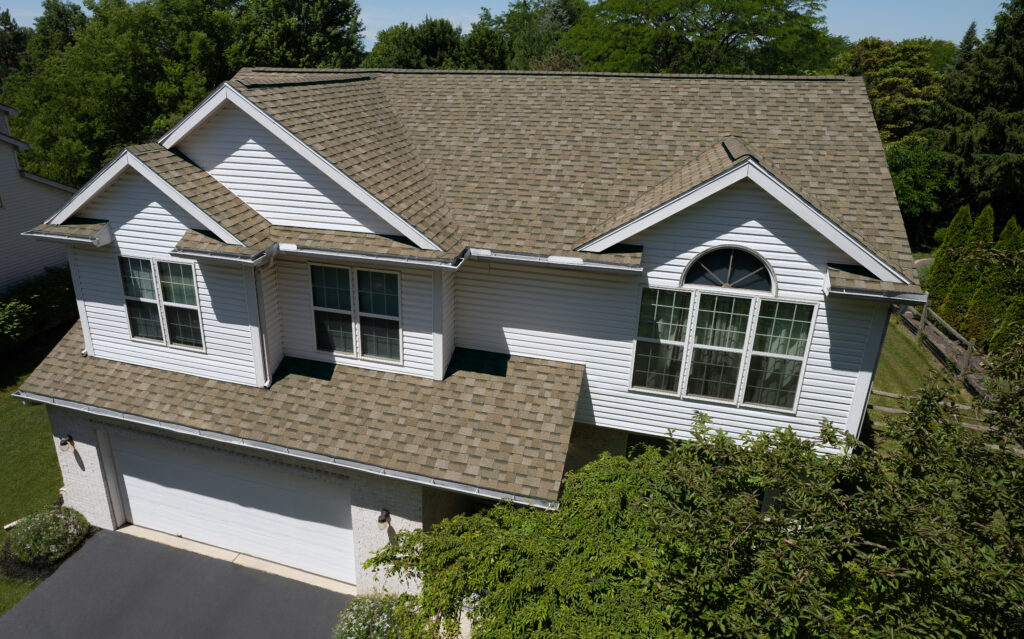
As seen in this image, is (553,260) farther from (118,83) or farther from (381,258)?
(118,83)

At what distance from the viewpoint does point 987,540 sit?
18.4 feet

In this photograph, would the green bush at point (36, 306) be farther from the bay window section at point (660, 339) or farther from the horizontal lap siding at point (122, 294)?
the bay window section at point (660, 339)

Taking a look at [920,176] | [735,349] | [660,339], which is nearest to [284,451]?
[660,339]

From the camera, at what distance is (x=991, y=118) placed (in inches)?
1463

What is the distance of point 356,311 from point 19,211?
65.6 ft

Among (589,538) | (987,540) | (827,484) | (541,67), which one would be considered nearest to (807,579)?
(827,484)

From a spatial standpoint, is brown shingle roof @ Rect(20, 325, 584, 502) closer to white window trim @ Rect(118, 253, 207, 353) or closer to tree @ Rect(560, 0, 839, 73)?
white window trim @ Rect(118, 253, 207, 353)

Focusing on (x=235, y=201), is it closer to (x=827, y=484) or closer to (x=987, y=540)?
(x=827, y=484)

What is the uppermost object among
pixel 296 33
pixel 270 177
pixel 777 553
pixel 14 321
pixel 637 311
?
pixel 296 33

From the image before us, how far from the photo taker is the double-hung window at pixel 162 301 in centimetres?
1160

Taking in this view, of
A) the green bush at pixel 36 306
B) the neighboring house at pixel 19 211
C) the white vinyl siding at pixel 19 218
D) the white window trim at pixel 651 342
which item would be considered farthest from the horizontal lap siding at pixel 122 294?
the white vinyl siding at pixel 19 218

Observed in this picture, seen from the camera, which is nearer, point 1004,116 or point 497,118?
point 497,118

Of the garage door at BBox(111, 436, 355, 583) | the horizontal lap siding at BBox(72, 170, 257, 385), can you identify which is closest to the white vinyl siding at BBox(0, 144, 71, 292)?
the horizontal lap siding at BBox(72, 170, 257, 385)

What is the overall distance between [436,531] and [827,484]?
5745 millimetres
